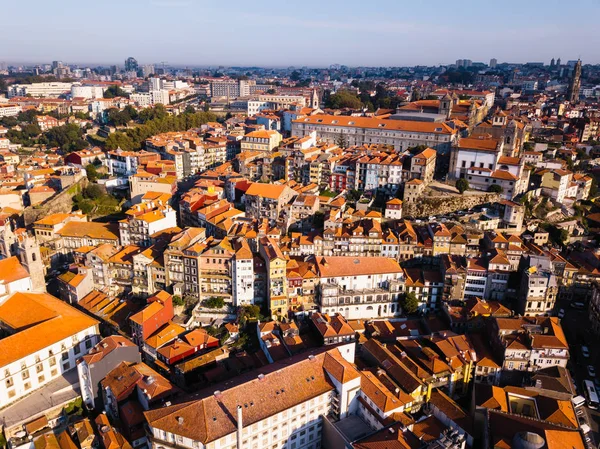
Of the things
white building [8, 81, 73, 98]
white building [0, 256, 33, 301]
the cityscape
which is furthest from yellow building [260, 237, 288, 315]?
white building [8, 81, 73, 98]

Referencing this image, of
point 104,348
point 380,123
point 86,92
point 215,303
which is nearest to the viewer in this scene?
point 104,348

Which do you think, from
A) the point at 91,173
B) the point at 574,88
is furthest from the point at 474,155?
the point at 574,88

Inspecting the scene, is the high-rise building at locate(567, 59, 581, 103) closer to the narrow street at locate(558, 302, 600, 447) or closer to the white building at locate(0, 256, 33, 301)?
the narrow street at locate(558, 302, 600, 447)

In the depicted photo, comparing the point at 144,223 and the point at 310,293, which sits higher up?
the point at 144,223

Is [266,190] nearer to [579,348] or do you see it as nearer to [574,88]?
[579,348]

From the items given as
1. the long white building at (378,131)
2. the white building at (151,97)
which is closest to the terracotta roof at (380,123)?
the long white building at (378,131)

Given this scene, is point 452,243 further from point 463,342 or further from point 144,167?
point 144,167

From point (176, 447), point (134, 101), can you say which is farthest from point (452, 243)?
point (134, 101)
